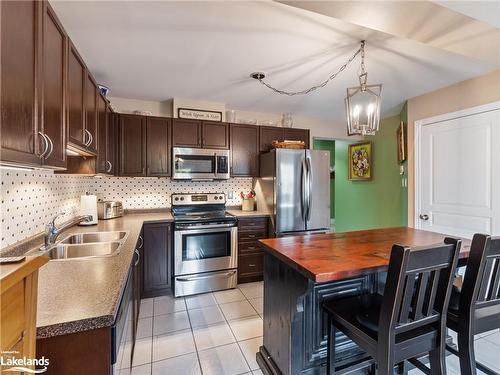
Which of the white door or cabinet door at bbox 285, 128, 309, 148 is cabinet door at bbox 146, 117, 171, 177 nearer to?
cabinet door at bbox 285, 128, 309, 148

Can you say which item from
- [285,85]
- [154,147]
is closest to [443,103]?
[285,85]

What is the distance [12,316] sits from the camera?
53 cm

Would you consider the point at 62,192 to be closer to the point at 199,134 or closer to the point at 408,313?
the point at 199,134

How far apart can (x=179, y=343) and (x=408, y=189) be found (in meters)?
3.47

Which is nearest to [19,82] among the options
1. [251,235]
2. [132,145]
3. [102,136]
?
[102,136]

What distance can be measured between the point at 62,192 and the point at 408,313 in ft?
9.30

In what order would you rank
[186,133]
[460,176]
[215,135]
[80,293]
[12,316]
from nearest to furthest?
[12,316] → [80,293] → [460,176] → [186,133] → [215,135]

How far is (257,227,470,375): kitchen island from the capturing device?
4.53 feet

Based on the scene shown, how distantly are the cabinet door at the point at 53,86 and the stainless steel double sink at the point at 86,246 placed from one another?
708 millimetres

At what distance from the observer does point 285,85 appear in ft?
9.38

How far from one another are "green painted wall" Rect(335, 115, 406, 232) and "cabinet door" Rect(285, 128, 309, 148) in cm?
144

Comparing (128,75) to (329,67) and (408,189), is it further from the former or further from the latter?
(408,189)

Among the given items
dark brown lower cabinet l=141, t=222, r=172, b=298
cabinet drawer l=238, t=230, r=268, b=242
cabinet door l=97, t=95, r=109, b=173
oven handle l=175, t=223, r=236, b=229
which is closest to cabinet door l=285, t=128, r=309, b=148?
cabinet drawer l=238, t=230, r=268, b=242

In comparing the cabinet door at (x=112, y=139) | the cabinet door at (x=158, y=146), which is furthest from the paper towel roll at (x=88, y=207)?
the cabinet door at (x=158, y=146)
